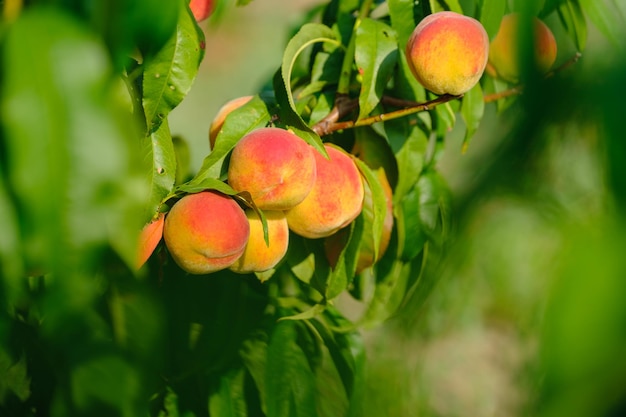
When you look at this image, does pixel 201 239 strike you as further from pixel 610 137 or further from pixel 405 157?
pixel 610 137

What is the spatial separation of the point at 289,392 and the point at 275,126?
30 centimetres

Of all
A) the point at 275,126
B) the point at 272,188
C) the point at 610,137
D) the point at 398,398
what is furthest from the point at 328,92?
the point at 610,137

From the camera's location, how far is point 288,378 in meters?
0.88

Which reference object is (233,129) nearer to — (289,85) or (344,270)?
(289,85)

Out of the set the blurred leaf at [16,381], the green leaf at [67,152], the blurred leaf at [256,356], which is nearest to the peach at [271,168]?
the blurred leaf at [256,356]

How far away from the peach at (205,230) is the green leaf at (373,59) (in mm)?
193

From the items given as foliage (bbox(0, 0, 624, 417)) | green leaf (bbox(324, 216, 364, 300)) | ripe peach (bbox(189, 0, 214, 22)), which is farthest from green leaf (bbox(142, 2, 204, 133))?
green leaf (bbox(324, 216, 364, 300))

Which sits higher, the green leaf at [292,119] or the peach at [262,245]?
the green leaf at [292,119]

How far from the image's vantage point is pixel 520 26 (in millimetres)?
250

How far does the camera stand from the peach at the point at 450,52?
0.78m

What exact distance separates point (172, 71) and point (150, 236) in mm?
157

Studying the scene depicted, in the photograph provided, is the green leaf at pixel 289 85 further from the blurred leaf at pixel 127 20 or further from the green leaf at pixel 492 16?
the blurred leaf at pixel 127 20

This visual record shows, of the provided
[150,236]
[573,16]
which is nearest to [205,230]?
[150,236]

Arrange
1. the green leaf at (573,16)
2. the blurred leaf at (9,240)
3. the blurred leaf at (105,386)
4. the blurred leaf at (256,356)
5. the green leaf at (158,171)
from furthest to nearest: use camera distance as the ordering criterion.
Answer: the blurred leaf at (256,356) < the green leaf at (573,16) < the green leaf at (158,171) < the blurred leaf at (105,386) < the blurred leaf at (9,240)
